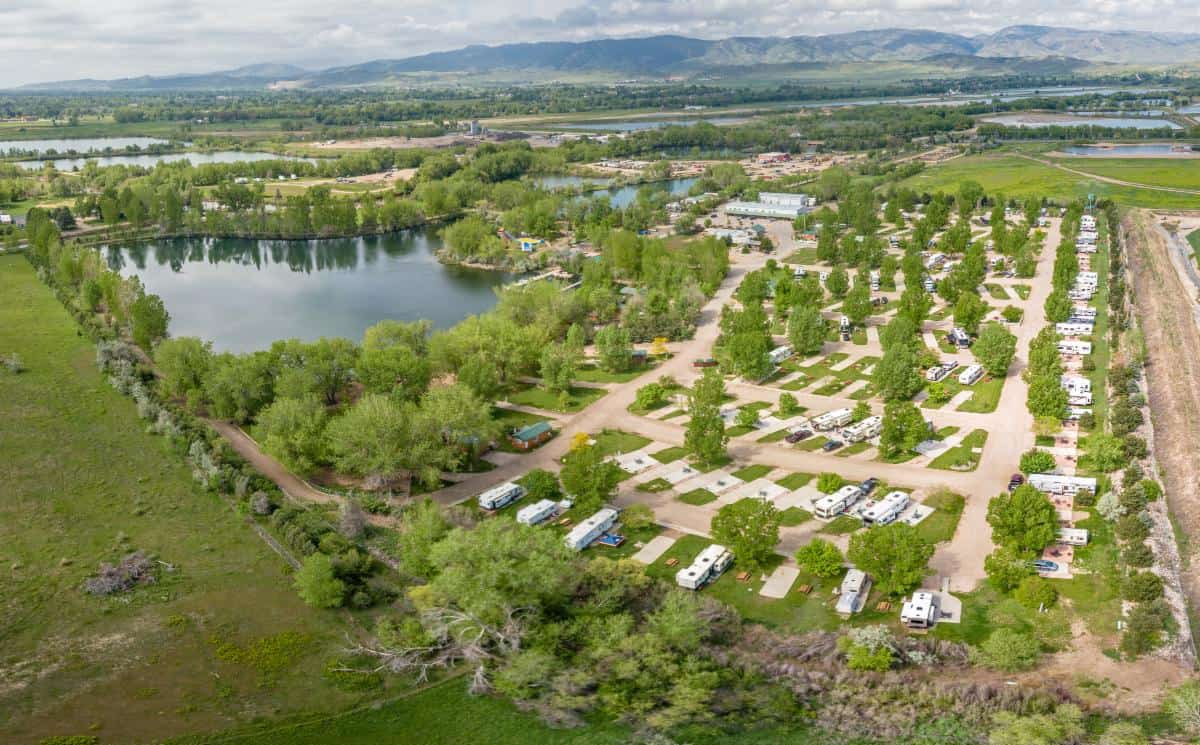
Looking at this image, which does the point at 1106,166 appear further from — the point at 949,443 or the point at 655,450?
the point at 655,450

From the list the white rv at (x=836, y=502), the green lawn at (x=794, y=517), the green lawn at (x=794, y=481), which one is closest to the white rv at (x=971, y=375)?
the green lawn at (x=794, y=481)

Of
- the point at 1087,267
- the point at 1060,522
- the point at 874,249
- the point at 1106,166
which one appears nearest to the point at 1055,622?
the point at 1060,522

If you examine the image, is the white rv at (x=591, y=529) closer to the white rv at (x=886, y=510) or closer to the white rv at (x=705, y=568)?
the white rv at (x=705, y=568)

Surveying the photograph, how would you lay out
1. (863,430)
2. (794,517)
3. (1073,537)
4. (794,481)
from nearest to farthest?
(1073,537) → (794,517) → (794,481) → (863,430)

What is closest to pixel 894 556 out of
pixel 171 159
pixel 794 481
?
pixel 794 481

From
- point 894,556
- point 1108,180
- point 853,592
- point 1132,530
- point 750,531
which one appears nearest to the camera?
point 894,556

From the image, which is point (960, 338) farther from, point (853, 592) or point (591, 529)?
point (591, 529)
